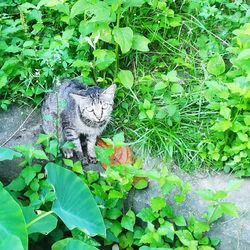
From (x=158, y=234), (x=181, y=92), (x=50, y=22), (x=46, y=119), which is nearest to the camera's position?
(x=158, y=234)

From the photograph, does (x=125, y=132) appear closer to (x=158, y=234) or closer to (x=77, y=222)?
(x=158, y=234)

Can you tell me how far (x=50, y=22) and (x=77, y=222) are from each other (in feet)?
5.75

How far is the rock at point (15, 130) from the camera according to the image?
3410 millimetres

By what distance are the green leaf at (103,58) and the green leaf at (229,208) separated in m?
1.06

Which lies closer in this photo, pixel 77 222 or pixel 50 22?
pixel 77 222

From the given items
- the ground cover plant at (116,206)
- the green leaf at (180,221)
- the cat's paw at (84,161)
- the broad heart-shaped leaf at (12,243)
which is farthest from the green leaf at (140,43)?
the broad heart-shaped leaf at (12,243)

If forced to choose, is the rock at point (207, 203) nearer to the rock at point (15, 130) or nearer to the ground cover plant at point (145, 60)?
the ground cover plant at point (145, 60)

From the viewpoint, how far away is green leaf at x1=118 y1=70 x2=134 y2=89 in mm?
3536

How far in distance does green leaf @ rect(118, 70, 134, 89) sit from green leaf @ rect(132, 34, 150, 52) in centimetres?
16

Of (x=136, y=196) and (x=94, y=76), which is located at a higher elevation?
(x=94, y=76)

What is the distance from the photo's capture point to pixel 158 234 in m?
3.04

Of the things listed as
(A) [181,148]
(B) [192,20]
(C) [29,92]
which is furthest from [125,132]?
(B) [192,20]

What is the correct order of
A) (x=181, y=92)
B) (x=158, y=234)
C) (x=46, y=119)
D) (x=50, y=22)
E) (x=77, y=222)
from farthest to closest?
(x=50, y=22), (x=181, y=92), (x=46, y=119), (x=158, y=234), (x=77, y=222)

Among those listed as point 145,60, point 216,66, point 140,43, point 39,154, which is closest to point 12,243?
point 39,154
